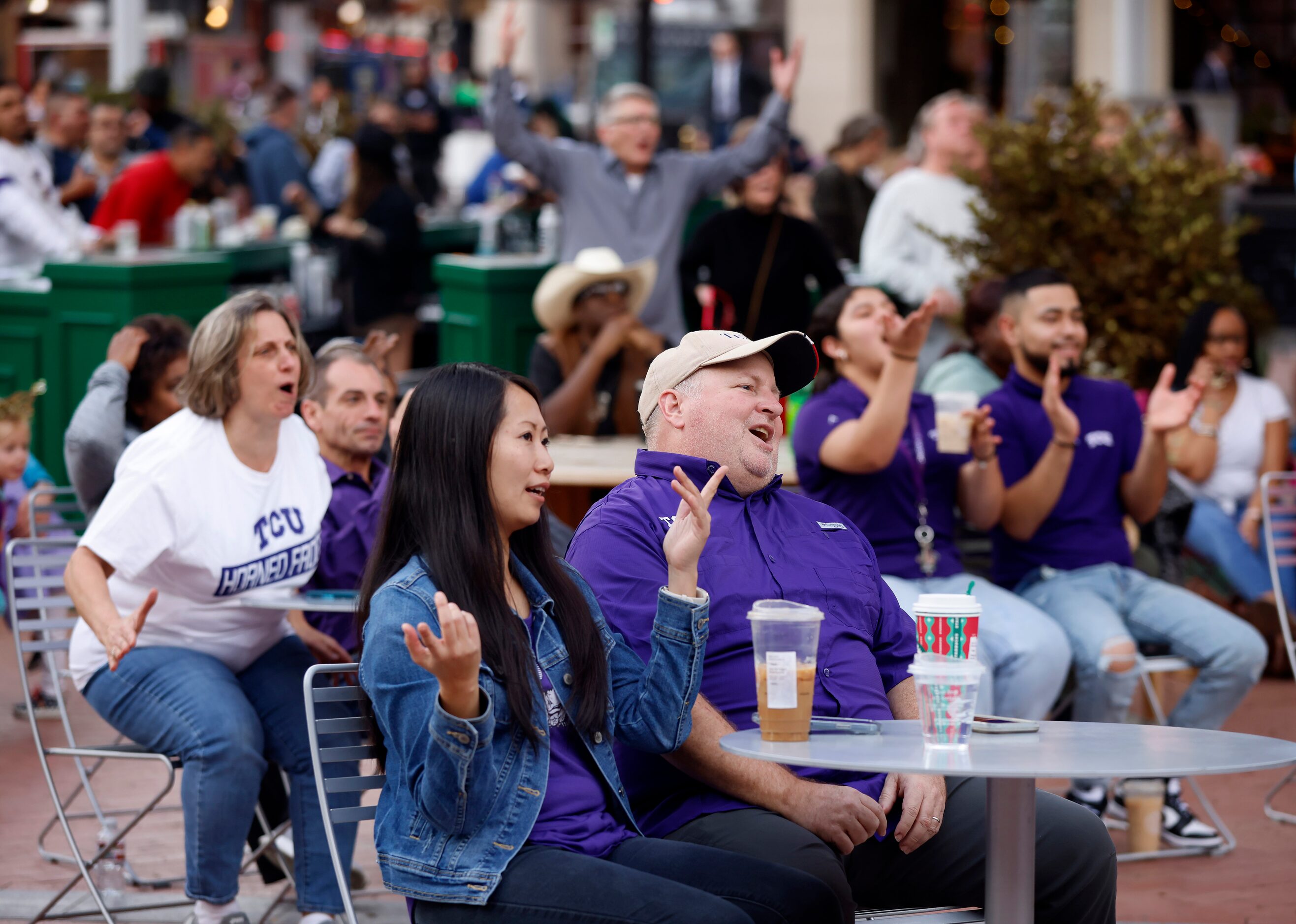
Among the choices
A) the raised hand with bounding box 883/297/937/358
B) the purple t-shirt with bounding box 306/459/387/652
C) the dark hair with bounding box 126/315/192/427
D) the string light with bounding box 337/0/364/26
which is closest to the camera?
the raised hand with bounding box 883/297/937/358

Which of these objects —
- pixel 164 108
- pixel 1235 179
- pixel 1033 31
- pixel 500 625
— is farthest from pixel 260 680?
pixel 1033 31

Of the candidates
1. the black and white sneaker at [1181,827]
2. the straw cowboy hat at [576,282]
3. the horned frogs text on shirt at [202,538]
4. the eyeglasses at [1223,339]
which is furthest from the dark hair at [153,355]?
the eyeglasses at [1223,339]

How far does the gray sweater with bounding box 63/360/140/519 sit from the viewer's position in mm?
5172

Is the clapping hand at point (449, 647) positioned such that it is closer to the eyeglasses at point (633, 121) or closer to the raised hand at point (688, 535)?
the raised hand at point (688, 535)

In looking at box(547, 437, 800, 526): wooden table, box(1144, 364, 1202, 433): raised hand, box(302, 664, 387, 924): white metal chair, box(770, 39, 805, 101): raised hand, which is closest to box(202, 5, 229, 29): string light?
box(770, 39, 805, 101): raised hand

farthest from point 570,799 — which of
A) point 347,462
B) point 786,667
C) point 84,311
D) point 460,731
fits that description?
point 84,311

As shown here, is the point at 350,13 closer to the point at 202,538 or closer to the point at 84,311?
the point at 84,311

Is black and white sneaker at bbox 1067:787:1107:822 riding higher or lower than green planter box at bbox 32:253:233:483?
lower

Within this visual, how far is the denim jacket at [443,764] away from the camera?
2.84 metres

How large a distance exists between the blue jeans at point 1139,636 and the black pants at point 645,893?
241 centimetres

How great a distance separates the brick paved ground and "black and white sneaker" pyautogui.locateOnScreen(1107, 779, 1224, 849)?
74mm

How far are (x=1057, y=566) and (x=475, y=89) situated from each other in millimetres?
20709

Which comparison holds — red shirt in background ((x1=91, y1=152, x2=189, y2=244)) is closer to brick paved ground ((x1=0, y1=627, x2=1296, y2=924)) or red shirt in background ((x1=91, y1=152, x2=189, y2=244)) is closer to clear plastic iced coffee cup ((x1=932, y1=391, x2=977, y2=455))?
brick paved ground ((x1=0, y1=627, x2=1296, y2=924))

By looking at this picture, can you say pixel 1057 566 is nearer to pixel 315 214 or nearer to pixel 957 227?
pixel 957 227
